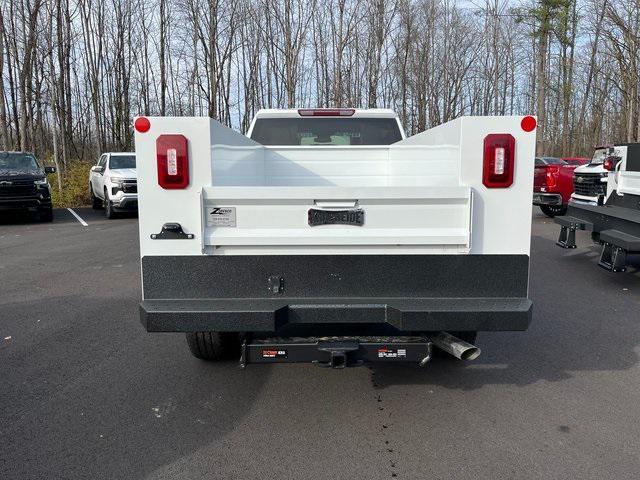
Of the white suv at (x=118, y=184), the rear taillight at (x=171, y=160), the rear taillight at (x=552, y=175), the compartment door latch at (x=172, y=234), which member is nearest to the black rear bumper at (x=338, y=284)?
the compartment door latch at (x=172, y=234)

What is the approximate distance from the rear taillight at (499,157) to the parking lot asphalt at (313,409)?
1.28 ft

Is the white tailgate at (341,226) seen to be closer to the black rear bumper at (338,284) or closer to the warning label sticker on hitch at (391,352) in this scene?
the black rear bumper at (338,284)

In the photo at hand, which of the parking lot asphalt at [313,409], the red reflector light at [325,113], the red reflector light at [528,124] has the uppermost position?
the red reflector light at [325,113]

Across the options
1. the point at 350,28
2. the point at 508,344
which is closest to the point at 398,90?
the point at 350,28

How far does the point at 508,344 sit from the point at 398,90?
112 ft

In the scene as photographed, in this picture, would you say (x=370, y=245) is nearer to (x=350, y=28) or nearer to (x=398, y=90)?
(x=350, y=28)

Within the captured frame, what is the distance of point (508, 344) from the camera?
496 centimetres

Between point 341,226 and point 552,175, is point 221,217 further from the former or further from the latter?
point 552,175

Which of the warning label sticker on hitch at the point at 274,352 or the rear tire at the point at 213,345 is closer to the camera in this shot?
the warning label sticker on hitch at the point at 274,352

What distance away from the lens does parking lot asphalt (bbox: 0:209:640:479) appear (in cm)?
299

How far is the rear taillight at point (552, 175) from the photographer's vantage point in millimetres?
14648

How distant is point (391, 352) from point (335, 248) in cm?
72

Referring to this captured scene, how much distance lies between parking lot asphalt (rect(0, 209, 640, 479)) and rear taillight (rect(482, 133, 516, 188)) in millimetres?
392

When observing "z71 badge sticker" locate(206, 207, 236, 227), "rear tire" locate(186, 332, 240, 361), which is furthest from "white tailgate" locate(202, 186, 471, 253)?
"rear tire" locate(186, 332, 240, 361)
